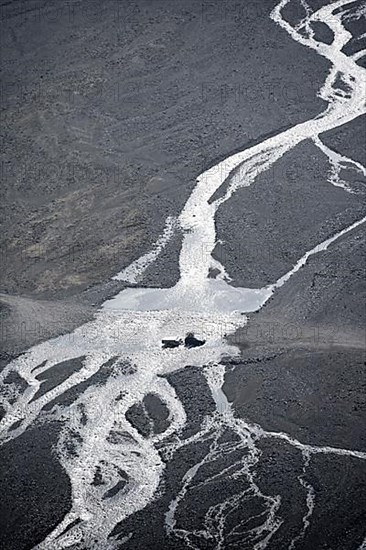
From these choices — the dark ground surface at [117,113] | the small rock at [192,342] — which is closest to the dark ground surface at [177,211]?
the dark ground surface at [117,113]

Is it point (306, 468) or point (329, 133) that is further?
point (329, 133)

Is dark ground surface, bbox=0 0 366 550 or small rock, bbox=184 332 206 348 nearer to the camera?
dark ground surface, bbox=0 0 366 550

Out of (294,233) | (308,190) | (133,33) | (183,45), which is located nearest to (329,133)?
(308,190)

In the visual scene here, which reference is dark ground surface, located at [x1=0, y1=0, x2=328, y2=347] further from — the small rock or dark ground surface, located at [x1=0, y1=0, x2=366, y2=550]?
the small rock

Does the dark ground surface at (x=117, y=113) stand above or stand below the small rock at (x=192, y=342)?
above

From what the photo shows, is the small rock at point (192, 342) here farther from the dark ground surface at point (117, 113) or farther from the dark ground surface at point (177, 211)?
the dark ground surface at point (117, 113)

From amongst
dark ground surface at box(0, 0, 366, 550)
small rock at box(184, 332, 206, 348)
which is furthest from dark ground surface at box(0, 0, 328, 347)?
small rock at box(184, 332, 206, 348)

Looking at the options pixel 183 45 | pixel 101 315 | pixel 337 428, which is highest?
pixel 183 45

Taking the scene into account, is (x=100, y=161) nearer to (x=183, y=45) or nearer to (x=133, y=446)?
(x=183, y=45)
